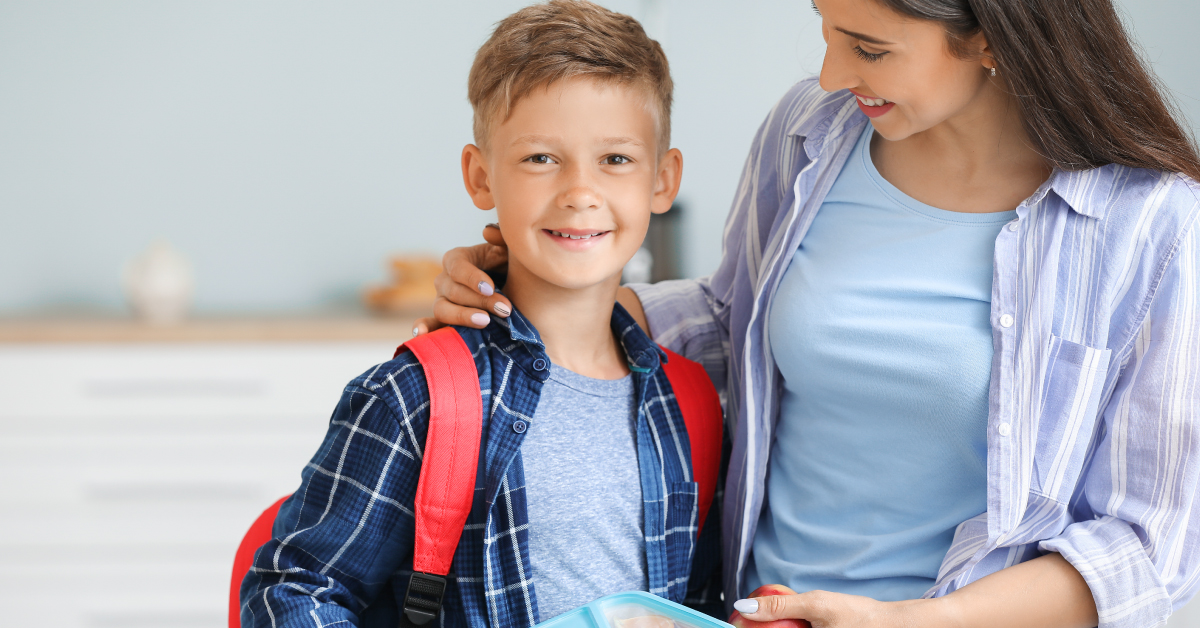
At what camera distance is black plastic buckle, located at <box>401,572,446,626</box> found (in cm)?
78

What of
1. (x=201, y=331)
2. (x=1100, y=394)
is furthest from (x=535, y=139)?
(x=201, y=331)

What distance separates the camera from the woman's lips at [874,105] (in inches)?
33.4

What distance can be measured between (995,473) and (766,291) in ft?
0.97

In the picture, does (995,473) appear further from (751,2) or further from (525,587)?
(751,2)

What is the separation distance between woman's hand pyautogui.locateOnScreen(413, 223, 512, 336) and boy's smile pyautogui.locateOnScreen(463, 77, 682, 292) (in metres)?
0.05

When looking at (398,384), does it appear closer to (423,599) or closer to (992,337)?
(423,599)

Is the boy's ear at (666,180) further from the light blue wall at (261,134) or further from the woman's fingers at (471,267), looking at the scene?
the light blue wall at (261,134)

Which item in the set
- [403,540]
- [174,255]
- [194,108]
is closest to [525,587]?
[403,540]

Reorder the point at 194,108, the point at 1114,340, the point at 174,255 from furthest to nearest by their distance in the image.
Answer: the point at 194,108, the point at 174,255, the point at 1114,340

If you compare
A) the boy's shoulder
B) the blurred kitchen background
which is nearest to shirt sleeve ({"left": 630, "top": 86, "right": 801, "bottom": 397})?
the boy's shoulder

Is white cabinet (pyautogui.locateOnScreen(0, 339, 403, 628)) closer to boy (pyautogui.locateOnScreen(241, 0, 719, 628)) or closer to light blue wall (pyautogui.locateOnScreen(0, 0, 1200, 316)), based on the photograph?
light blue wall (pyautogui.locateOnScreen(0, 0, 1200, 316))

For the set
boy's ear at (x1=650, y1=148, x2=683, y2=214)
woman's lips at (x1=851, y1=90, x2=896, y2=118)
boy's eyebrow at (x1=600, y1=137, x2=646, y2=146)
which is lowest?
boy's ear at (x1=650, y1=148, x2=683, y2=214)

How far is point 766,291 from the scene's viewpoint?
96 centimetres

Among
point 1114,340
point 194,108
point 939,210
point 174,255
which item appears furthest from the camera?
point 194,108
